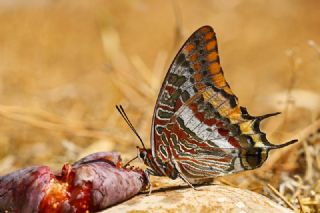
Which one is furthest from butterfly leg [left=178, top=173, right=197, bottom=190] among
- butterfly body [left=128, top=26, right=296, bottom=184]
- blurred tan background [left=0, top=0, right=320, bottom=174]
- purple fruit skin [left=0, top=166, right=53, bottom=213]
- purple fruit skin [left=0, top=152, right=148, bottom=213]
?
blurred tan background [left=0, top=0, right=320, bottom=174]

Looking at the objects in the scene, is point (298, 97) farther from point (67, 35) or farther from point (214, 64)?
point (67, 35)

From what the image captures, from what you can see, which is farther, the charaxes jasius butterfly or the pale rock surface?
the charaxes jasius butterfly

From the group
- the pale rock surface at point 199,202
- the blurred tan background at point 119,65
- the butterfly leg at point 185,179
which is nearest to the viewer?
the pale rock surface at point 199,202

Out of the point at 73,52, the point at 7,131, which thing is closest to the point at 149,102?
the point at 7,131

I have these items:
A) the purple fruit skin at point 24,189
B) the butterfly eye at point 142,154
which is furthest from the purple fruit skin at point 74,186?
the butterfly eye at point 142,154

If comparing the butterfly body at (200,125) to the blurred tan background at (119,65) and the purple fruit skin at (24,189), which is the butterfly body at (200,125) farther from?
the blurred tan background at (119,65)

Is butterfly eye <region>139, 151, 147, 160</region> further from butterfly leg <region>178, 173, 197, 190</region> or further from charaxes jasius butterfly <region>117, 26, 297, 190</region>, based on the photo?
butterfly leg <region>178, 173, 197, 190</region>

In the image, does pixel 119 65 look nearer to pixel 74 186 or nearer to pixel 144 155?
pixel 144 155
